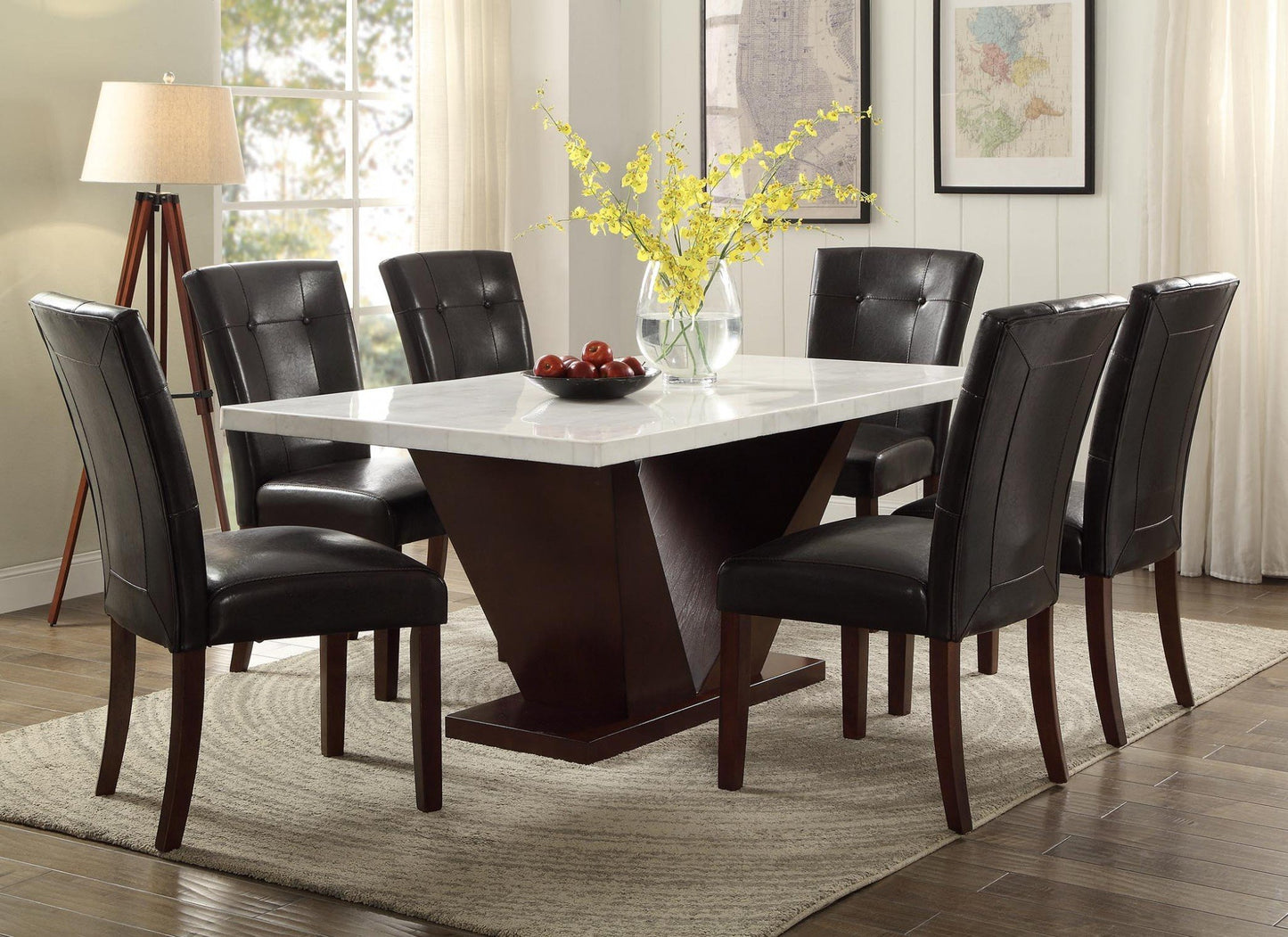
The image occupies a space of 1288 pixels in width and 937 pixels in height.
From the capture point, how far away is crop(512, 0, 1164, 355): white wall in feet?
16.6

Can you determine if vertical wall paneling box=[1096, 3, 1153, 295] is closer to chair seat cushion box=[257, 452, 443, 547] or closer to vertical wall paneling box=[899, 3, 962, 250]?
vertical wall paneling box=[899, 3, 962, 250]

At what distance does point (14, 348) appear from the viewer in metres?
4.47

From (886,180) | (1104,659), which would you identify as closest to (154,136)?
(886,180)

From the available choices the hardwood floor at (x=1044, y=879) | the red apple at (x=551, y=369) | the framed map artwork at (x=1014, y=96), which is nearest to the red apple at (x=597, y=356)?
the red apple at (x=551, y=369)

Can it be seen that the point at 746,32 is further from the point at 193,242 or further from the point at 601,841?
the point at 601,841

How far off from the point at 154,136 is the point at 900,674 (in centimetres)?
237

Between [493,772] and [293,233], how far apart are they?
2712mm

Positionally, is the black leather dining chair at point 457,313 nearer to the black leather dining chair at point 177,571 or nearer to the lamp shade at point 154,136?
the lamp shade at point 154,136

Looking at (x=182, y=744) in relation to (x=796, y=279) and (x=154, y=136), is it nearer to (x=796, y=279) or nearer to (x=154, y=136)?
(x=154, y=136)

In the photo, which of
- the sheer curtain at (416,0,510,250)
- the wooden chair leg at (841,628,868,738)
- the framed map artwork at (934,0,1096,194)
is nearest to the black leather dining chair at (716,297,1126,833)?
the wooden chair leg at (841,628,868,738)

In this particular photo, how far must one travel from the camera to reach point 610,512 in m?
2.97

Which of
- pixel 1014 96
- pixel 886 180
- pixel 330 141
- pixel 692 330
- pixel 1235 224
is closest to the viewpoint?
pixel 692 330

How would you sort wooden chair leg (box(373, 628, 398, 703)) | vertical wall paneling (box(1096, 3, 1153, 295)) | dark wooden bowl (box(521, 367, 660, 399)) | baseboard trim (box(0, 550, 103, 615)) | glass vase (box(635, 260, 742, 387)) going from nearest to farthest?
1. dark wooden bowl (box(521, 367, 660, 399))
2. glass vase (box(635, 260, 742, 387))
3. wooden chair leg (box(373, 628, 398, 703))
4. baseboard trim (box(0, 550, 103, 615))
5. vertical wall paneling (box(1096, 3, 1153, 295))

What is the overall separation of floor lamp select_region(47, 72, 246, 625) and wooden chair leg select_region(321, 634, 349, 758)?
1.35m
